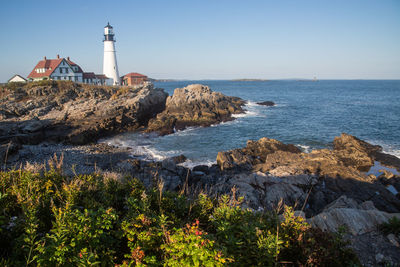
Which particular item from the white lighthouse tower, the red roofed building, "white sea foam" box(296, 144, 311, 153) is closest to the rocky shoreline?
"white sea foam" box(296, 144, 311, 153)

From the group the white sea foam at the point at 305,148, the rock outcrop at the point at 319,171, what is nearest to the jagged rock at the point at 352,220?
the rock outcrop at the point at 319,171

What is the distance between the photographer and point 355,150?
21516 millimetres

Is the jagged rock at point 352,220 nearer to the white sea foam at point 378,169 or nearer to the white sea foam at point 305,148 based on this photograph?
the white sea foam at point 378,169

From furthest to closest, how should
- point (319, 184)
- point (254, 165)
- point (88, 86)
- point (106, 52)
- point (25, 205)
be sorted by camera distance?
point (106, 52), point (88, 86), point (254, 165), point (319, 184), point (25, 205)

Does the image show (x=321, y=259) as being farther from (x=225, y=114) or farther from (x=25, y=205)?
→ (x=225, y=114)

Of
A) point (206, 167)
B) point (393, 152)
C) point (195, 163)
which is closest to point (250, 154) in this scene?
point (206, 167)

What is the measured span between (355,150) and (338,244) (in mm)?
20640

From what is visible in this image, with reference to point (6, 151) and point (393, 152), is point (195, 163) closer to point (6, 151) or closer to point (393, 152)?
point (6, 151)

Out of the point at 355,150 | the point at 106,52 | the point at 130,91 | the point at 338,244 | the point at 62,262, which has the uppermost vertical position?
the point at 106,52

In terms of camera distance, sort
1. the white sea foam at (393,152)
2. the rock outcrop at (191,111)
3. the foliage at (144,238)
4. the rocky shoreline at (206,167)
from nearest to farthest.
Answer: the foliage at (144,238)
the rocky shoreline at (206,167)
the white sea foam at (393,152)
the rock outcrop at (191,111)

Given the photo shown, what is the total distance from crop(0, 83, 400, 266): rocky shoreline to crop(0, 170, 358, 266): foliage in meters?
1.43

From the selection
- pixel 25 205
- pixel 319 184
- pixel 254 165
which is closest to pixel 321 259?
pixel 25 205

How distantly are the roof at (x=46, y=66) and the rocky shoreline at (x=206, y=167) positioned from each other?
10.7 m

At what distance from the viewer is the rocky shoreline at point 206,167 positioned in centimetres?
858
